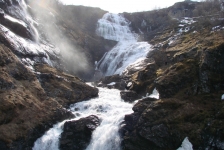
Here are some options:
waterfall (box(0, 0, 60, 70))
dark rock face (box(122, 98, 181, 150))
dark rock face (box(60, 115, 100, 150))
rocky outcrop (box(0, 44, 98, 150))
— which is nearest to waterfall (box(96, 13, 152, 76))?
waterfall (box(0, 0, 60, 70))

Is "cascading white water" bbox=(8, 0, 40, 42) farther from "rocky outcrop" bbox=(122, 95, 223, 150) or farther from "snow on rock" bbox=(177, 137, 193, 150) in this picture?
"snow on rock" bbox=(177, 137, 193, 150)

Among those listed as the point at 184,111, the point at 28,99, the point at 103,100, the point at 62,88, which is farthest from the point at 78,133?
the point at 184,111

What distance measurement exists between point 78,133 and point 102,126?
3.02 metres

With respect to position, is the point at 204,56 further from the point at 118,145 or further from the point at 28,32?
the point at 28,32

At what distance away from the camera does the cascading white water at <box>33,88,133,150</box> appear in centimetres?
2541

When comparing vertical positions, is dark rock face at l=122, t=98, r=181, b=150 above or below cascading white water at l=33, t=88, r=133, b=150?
above

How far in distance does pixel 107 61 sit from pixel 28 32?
87.1 ft

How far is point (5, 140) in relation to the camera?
2342 cm

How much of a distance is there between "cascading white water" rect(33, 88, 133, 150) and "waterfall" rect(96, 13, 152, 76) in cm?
2271

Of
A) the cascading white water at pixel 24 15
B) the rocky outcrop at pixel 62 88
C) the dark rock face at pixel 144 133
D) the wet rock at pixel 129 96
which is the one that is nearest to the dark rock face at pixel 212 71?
the dark rock face at pixel 144 133

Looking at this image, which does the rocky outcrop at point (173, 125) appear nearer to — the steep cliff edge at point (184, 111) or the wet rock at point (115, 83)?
the steep cliff edge at point (184, 111)

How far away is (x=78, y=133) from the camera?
26812 millimetres

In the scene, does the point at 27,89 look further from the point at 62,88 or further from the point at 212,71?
the point at 212,71

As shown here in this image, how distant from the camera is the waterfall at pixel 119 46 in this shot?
62025 millimetres
